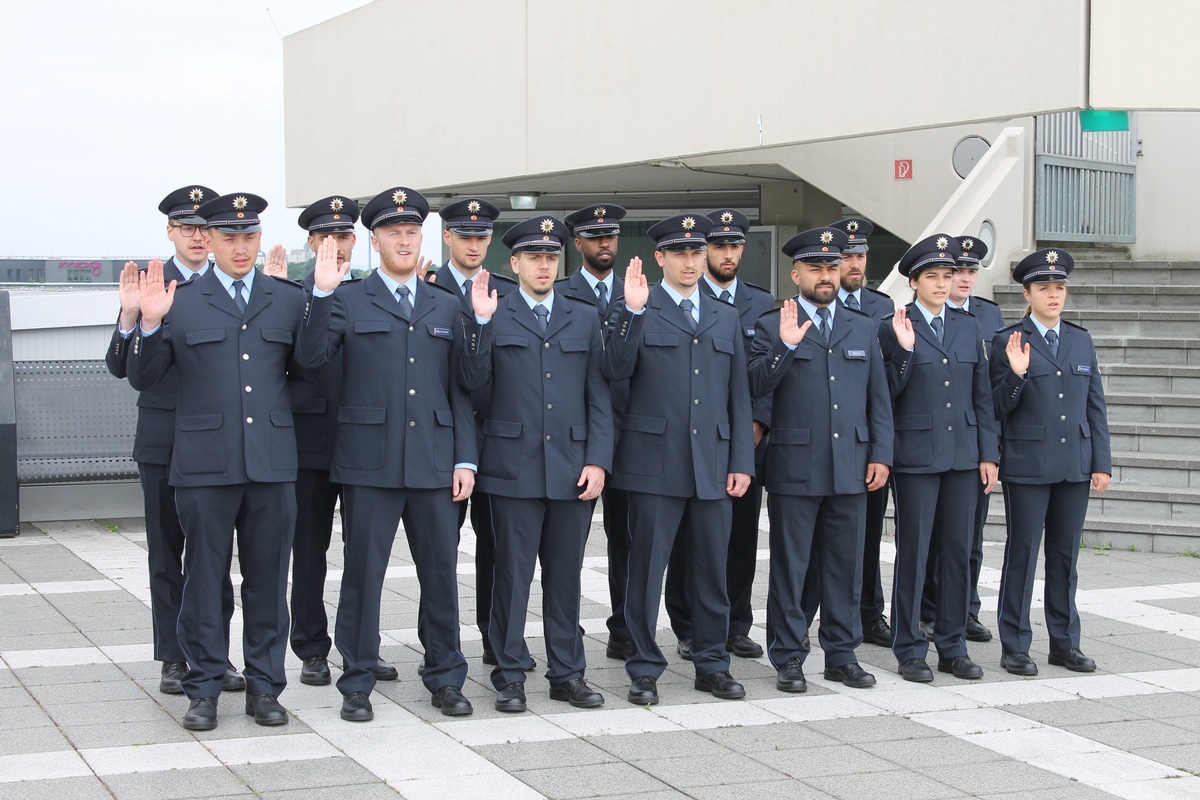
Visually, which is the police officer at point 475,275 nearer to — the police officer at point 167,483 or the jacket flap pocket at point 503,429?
the jacket flap pocket at point 503,429

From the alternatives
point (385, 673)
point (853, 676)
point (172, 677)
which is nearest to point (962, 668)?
point (853, 676)

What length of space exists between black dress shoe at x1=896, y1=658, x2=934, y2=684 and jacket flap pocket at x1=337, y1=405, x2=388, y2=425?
267 cm

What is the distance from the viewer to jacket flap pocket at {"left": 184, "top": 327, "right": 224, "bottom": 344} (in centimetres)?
576

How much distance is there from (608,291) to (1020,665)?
262cm

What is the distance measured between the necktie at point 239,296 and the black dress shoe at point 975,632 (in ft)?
13.4

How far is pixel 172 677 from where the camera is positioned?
6352mm

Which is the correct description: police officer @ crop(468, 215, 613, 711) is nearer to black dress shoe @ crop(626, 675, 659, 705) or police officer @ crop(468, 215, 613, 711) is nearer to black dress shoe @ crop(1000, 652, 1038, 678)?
black dress shoe @ crop(626, 675, 659, 705)

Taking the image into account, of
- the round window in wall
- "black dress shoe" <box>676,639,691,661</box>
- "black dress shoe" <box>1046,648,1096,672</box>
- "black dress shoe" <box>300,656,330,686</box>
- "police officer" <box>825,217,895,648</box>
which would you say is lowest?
"black dress shoe" <box>1046,648,1096,672</box>

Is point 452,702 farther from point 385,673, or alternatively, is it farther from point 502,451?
point 502,451

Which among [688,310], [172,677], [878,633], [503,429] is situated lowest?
[878,633]

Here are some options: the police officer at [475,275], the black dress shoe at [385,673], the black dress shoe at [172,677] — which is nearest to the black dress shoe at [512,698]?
the police officer at [475,275]

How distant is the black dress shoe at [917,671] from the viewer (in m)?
6.75

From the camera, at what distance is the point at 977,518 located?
7.68 metres

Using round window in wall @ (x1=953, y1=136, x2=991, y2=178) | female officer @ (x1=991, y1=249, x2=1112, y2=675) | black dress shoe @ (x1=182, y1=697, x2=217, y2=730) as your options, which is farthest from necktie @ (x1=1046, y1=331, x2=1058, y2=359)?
round window in wall @ (x1=953, y1=136, x2=991, y2=178)
